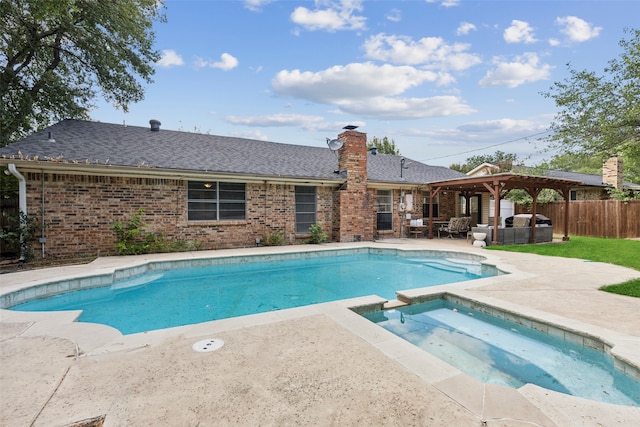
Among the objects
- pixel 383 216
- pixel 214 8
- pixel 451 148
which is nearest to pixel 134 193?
pixel 214 8

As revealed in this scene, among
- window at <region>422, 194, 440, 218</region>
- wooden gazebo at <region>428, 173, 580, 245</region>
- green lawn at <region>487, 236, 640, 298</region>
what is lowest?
green lawn at <region>487, 236, 640, 298</region>

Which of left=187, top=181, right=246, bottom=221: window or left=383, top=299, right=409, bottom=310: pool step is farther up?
left=187, top=181, right=246, bottom=221: window

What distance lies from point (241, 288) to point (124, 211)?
511cm

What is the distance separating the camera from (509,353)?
3.58m

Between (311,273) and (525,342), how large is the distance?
17.1 feet

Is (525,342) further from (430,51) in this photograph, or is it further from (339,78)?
(339,78)

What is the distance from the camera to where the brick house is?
8.33 m

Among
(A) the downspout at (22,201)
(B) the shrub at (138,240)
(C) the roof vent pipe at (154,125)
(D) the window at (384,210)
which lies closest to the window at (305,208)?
(D) the window at (384,210)

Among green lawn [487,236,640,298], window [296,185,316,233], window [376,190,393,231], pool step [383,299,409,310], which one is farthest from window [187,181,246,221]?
green lawn [487,236,640,298]

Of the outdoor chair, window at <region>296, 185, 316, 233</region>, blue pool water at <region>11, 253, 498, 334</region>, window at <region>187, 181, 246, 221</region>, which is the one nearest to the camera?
blue pool water at <region>11, 253, 498, 334</region>

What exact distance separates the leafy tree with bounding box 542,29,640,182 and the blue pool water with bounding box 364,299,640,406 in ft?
31.0

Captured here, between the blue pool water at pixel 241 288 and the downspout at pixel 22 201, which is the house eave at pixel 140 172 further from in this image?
the blue pool water at pixel 241 288

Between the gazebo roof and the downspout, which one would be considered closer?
the downspout

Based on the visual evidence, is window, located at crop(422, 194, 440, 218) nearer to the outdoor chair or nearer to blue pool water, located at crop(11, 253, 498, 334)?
the outdoor chair
